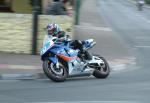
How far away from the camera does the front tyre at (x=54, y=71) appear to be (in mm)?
11734

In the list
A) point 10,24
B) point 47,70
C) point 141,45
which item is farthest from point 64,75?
point 141,45

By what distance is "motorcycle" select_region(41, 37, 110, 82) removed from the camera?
38.7 feet

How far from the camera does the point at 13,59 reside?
50.1 feet

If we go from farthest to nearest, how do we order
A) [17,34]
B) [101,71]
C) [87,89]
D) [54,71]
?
[17,34], [101,71], [54,71], [87,89]

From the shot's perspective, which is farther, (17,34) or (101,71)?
(17,34)

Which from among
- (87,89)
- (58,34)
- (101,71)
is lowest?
(101,71)

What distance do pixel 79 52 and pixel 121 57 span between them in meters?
4.64

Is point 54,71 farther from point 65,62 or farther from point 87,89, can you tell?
point 87,89

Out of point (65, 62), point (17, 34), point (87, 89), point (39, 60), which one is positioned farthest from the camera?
point (17, 34)

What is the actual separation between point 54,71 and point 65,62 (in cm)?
36

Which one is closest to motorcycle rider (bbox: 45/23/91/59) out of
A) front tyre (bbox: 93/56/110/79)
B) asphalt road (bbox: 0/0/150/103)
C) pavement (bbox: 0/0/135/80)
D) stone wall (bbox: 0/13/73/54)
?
front tyre (bbox: 93/56/110/79)

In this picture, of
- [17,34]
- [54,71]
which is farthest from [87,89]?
[17,34]

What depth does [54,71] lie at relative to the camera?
11.8 metres

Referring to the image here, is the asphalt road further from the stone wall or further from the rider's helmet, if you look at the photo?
the stone wall
